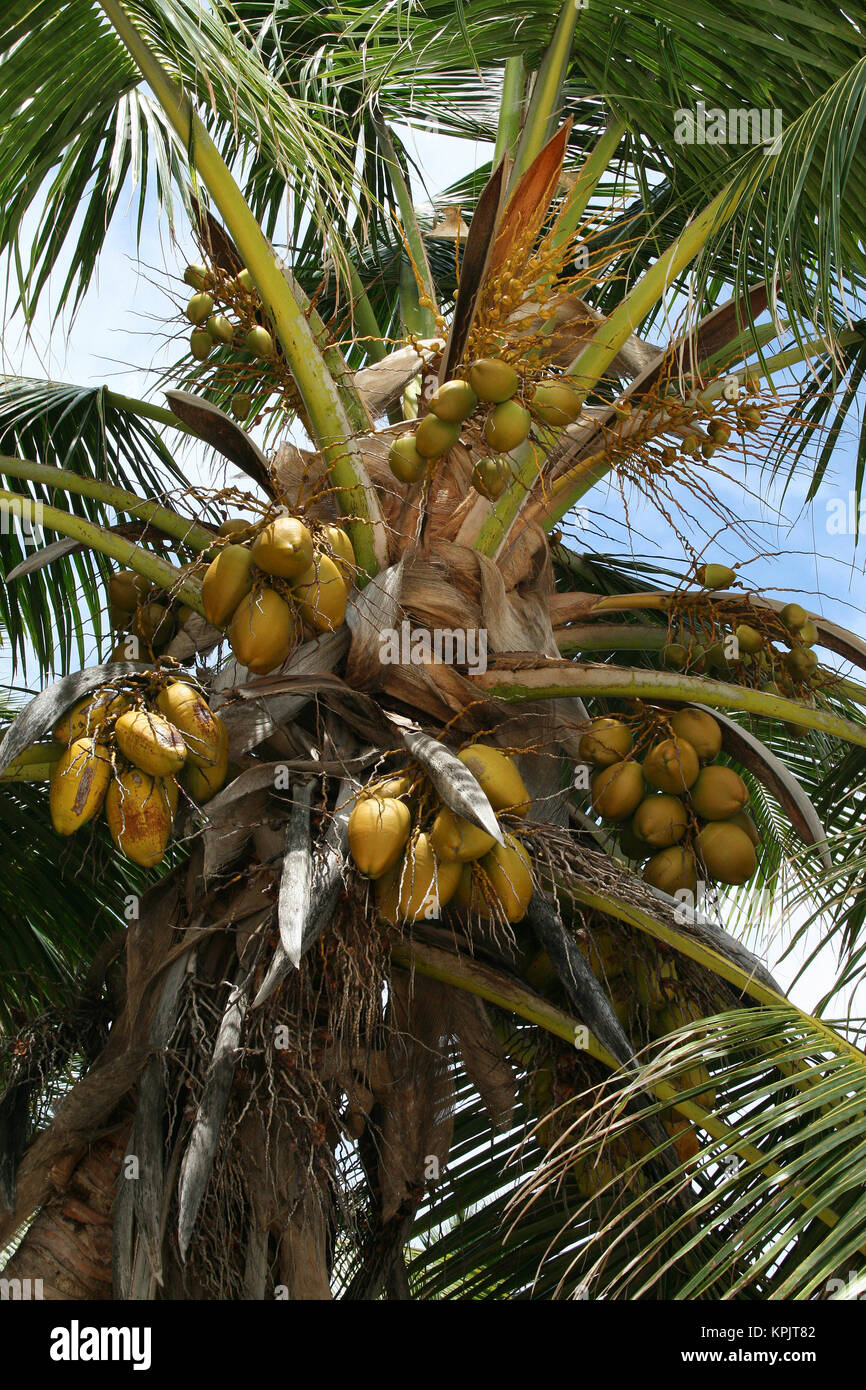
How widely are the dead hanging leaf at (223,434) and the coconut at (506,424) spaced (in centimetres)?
44

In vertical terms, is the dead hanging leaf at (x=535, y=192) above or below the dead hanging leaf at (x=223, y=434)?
above

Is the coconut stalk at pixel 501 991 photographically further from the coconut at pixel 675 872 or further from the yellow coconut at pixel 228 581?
the yellow coconut at pixel 228 581

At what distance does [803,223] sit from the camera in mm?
3279

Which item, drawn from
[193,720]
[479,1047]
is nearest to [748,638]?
[479,1047]

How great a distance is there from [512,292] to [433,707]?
824 mm

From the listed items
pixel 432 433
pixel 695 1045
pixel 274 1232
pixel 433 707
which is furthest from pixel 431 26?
pixel 274 1232

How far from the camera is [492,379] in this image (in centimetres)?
237

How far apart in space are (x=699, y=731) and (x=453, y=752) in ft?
2.20

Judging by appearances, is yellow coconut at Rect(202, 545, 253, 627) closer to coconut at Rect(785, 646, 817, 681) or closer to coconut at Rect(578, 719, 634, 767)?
coconut at Rect(578, 719, 634, 767)

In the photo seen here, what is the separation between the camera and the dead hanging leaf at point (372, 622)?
8.64ft

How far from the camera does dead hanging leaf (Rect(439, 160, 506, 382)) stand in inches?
95.3

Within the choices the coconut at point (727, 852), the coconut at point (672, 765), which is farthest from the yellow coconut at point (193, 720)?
the coconut at point (727, 852)

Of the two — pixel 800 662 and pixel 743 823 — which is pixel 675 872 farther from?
pixel 800 662
